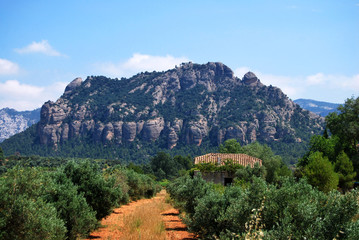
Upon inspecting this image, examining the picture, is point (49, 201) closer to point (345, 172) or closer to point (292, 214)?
Result: point (292, 214)

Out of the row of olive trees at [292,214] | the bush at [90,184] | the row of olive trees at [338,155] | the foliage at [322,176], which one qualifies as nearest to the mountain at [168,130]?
the row of olive trees at [338,155]

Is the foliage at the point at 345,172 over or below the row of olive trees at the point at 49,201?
below

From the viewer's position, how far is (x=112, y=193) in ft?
48.3

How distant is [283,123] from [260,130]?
1380cm

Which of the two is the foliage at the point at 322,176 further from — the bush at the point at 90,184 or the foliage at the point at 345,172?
the bush at the point at 90,184

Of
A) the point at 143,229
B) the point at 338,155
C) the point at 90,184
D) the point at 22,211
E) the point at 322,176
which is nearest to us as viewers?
the point at 22,211

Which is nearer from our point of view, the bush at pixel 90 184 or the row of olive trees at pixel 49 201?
the row of olive trees at pixel 49 201

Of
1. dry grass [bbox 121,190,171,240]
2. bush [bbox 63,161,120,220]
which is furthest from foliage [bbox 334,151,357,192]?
bush [bbox 63,161,120,220]

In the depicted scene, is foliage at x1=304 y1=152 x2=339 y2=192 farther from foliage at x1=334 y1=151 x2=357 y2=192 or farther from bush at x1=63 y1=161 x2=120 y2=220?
bush at x1=63 y1=161 x2=120 y2=220

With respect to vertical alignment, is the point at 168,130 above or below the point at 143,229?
below

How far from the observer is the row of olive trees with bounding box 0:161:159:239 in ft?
25.6

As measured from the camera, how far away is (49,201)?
35.9ft

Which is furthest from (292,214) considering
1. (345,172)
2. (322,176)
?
(345,172)

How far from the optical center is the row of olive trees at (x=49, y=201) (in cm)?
781
